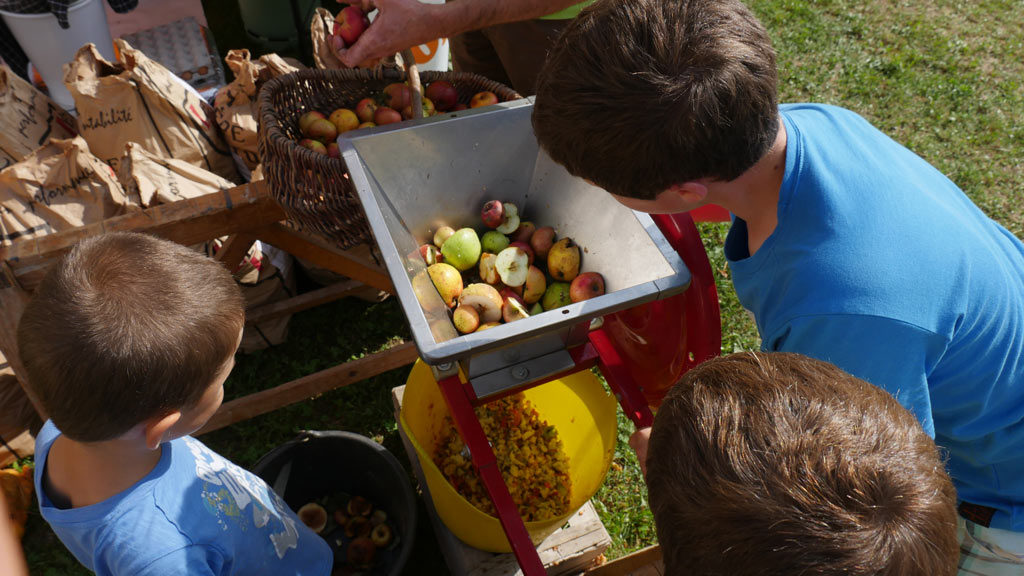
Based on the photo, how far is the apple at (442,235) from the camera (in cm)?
191

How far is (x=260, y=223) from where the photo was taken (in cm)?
209

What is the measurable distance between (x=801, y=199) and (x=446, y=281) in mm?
958

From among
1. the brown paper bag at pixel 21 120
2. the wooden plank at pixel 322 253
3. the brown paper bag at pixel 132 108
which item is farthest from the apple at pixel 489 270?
the brown paper bag at pixel 21 120

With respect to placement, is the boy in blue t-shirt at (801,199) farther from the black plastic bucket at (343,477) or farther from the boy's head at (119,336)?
the black plastic bucket at (343,477)

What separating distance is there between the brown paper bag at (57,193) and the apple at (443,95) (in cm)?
127

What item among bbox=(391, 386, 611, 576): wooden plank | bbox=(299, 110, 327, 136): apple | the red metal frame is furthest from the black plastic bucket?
bbox=(299, 110, 327, 136): apple

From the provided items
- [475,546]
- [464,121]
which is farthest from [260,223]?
[475,546]

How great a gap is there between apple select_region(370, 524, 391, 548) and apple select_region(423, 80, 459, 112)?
61.0 inches

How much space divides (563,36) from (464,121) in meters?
0.49

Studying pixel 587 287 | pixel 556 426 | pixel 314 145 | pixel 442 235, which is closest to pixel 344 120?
pixel 314 145

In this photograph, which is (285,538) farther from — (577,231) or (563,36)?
(563,36)

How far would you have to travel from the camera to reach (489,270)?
1.86 meters

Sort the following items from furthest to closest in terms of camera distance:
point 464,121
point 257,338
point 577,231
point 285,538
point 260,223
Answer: point 257,338
point 260,223
point 577,231
point 464,121
point 285,538

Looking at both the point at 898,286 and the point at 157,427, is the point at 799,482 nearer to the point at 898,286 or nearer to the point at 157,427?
the point at 898,286
